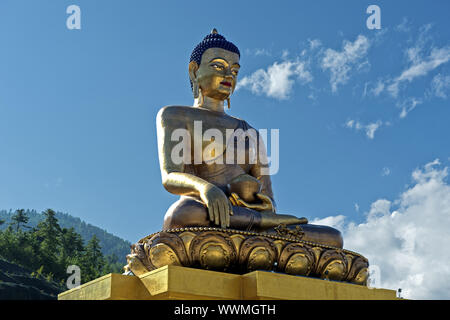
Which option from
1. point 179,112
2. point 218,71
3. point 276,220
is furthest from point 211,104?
point 276,220

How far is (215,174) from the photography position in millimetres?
6125

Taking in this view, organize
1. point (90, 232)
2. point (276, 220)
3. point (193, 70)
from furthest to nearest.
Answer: point (90, 232)
point (193, 70)
point (276, 220)

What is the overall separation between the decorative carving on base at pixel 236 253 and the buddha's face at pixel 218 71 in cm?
197

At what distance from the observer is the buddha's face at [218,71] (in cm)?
647

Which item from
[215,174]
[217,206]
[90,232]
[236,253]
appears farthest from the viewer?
[90,232]

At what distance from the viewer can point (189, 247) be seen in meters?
4.83

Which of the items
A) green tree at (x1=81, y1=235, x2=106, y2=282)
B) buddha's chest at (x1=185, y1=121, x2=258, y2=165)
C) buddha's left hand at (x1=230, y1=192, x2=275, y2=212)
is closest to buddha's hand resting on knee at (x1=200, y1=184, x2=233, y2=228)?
buddha's left hand at (x1=230, y1=192, x2=275, y2=212)

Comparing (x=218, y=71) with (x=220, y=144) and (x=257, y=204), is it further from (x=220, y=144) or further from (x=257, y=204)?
(x=257, y=204)

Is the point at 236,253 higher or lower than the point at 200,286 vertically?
higher

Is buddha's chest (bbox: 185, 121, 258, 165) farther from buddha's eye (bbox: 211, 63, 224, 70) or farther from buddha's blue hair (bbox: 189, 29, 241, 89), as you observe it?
buddha's blue hair (bbox: 189, 29, 241, 89)

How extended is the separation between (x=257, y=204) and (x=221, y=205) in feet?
2.41

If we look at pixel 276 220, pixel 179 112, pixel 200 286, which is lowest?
pixel 200 286
